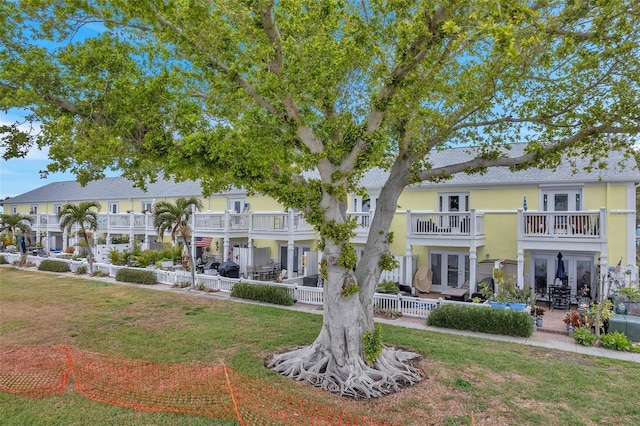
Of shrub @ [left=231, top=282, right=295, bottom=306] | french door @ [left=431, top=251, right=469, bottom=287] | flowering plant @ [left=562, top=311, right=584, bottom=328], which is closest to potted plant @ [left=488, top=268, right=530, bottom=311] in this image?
flowering plant @ [left=562, top=311, right=584, bottom=328]

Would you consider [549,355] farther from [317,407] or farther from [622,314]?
[317,407]

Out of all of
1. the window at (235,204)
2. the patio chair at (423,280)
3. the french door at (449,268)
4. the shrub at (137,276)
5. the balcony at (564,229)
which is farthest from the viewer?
the window at (235,204)

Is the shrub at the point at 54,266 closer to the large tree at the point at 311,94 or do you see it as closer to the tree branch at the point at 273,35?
the large tree at the point at 311,94

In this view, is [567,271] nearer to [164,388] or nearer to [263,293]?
[263,293]

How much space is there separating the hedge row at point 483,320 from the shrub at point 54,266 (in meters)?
25.0

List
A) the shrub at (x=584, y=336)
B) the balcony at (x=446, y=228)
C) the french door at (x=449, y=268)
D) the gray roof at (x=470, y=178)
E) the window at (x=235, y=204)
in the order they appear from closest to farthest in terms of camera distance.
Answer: the shrub at (x=584, y=336), the gray roof at (x=470, y=178), the balcony at (x=446, y=228), the french door at (x=449, y=268), the window at (x=235, y=204)

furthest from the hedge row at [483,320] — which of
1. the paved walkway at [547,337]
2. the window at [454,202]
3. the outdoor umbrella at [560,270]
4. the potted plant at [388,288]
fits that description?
the window at [454,202]

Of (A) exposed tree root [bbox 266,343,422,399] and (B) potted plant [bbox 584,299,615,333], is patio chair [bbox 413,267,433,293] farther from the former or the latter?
(A) exposed tree root [bbox 266,343,422,399]

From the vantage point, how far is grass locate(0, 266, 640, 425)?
6988 mm

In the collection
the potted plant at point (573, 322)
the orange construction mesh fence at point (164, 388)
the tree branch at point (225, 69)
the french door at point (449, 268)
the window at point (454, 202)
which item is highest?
the tree branch at point (225, 69)

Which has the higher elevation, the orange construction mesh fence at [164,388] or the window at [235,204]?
the window at [235,204]

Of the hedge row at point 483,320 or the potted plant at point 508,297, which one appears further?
the potted plant at point 508,297

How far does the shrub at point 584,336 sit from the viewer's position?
11.4 metres

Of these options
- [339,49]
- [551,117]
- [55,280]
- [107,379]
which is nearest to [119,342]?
[107,379]
